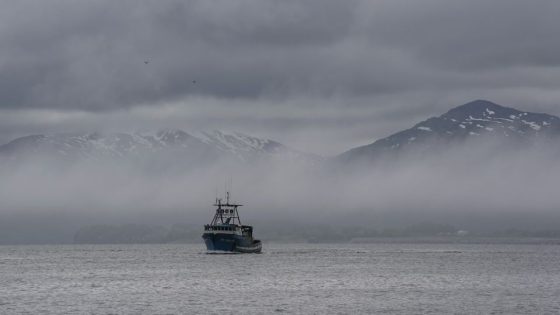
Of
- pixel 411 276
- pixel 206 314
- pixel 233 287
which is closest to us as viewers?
pixel 206 314

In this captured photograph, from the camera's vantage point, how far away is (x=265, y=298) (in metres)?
138

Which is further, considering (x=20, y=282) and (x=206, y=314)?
(x=20, y=282)

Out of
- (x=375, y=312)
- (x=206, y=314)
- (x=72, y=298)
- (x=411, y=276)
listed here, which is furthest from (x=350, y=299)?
(x=411, y=276)

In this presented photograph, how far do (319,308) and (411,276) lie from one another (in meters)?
72.8

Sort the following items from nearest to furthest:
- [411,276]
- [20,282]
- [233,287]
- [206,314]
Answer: [206,314], [233,287], [20,282], [411,276]

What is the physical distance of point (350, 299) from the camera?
13562 centimetres

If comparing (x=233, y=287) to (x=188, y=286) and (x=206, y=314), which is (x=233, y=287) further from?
(x=206, y=314)

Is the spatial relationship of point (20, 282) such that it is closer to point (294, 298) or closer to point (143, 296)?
point (143, 296)

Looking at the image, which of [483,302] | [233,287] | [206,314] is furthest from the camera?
[233,287]

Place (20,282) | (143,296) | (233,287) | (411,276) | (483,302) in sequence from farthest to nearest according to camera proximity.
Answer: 1. (411,276)
2. (20,282)
3. (233,287)
4. (143,296)
5. (483,302)

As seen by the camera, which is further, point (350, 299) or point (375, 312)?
point (350, 299)

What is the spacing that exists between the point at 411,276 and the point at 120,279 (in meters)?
56.3

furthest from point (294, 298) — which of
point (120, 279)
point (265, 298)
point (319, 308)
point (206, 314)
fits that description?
point (120, 279)

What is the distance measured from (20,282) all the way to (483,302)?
88.6m
